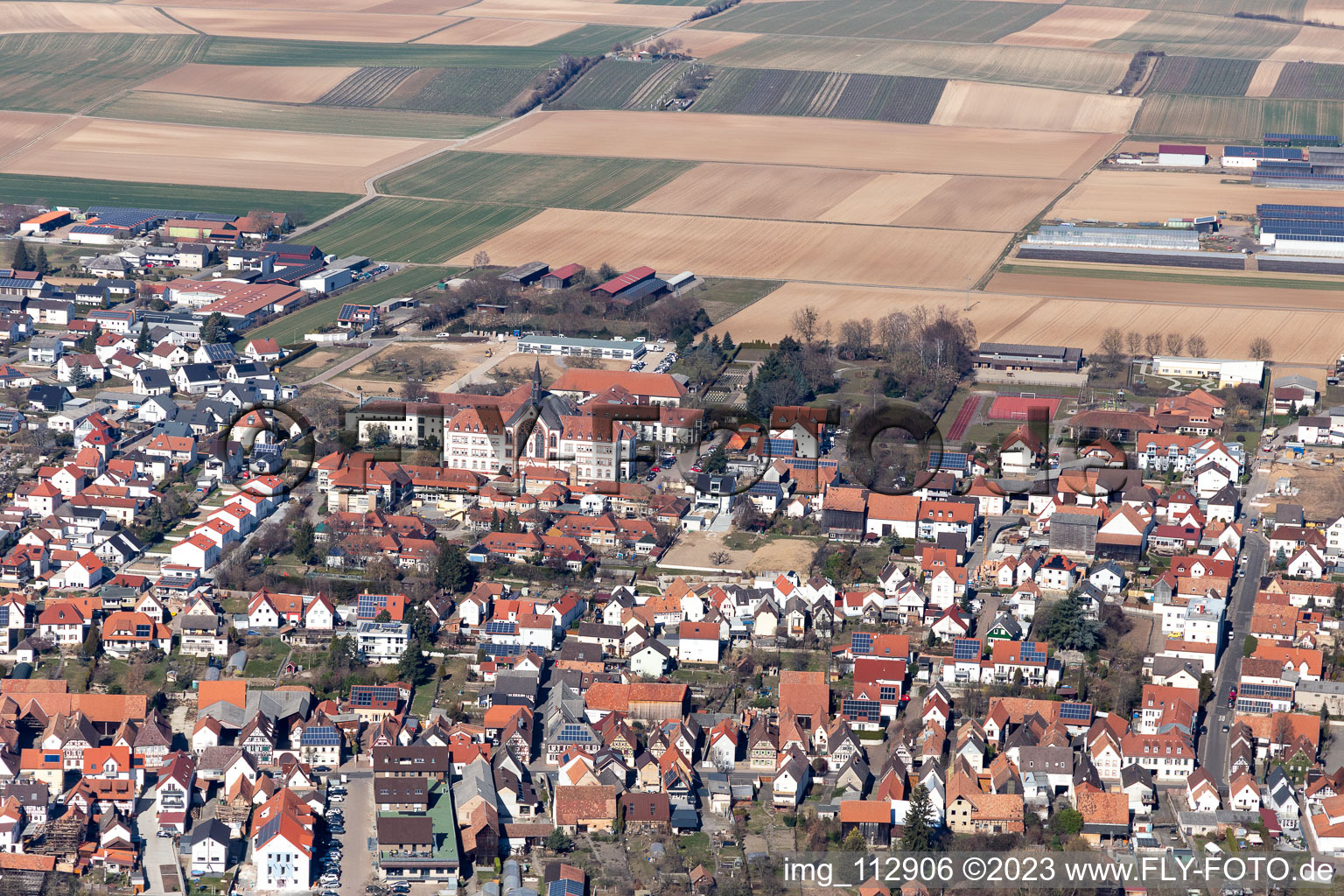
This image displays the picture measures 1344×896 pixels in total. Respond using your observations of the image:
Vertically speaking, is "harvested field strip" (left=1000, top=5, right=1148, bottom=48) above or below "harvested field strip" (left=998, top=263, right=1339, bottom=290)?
above

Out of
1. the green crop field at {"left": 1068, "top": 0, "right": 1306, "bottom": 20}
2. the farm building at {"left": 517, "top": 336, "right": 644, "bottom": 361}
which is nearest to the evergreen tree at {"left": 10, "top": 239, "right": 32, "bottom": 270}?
the farm building at {"left": 517, "top": 336, "right": 644, "bottom": 361}

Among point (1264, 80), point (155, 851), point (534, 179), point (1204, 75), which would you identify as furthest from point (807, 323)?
point (1264, 80)

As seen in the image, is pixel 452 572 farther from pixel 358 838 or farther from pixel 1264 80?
pixel 1264 80

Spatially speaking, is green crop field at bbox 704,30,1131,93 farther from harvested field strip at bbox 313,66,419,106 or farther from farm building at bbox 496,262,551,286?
farm building at bbox 496,262,551,286

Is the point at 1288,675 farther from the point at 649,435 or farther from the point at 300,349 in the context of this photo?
the point at 300,349

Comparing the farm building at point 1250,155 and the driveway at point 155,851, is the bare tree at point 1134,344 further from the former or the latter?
the driveway at point 155,851

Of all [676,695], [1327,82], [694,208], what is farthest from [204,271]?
[1327,82]

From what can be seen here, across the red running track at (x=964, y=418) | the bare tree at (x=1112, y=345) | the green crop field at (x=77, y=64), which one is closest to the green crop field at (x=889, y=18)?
the green crop field at (x=77, y=64)
